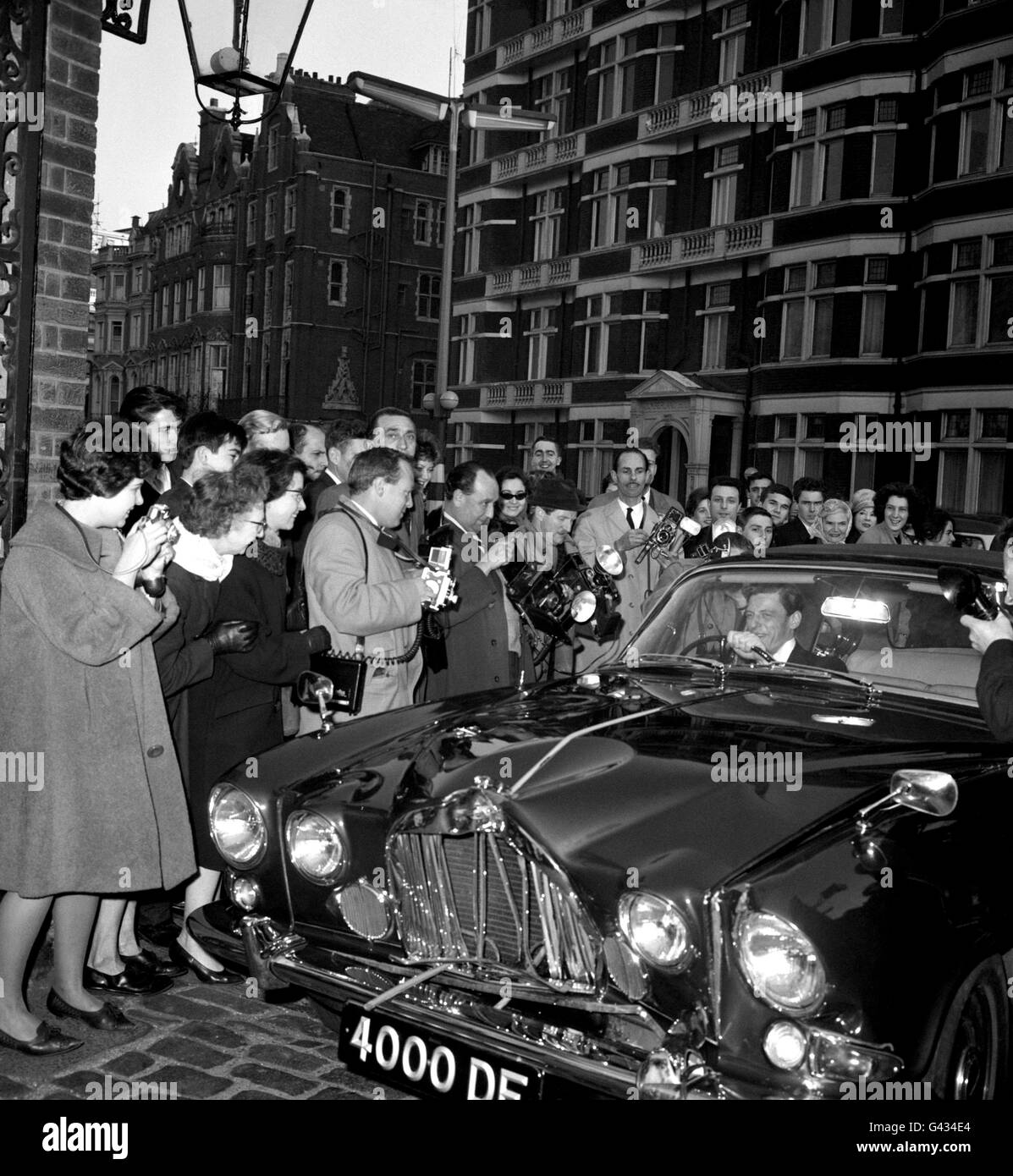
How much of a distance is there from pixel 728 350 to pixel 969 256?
22.6 ft

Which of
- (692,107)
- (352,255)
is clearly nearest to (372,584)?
(692,107)

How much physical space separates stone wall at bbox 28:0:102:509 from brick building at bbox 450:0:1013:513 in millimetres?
20727

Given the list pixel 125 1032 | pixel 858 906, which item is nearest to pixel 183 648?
pixel 125 1032

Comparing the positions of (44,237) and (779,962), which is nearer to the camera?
(779,962)

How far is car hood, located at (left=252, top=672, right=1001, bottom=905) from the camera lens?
10.5 ft

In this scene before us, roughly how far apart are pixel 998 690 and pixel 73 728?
3031 millimetres

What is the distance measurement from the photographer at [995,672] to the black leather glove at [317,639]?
2570 mm

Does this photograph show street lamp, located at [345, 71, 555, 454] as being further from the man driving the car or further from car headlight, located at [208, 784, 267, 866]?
car headlight, located at [208, 784, 267, 866]

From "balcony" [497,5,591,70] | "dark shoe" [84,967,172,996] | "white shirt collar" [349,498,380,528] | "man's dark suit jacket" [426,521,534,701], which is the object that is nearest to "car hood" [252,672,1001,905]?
"dark shoe" [84,967,172,996]

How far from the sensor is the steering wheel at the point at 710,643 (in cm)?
474

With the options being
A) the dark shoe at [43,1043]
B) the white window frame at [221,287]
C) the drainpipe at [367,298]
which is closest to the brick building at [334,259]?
A: the drainpipe at [367,298]

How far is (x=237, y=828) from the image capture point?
4.02 metres

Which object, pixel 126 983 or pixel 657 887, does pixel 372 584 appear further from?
pixel 657 887

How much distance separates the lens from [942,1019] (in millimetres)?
3145
